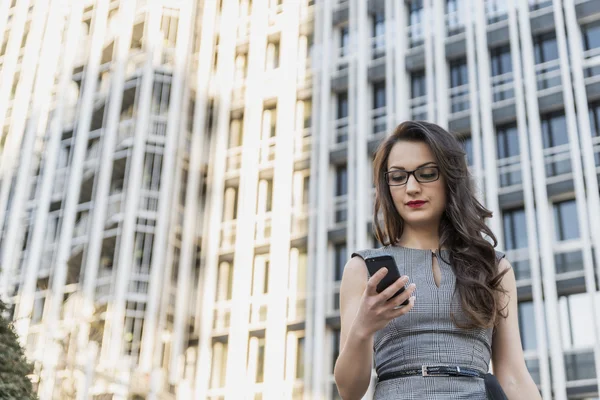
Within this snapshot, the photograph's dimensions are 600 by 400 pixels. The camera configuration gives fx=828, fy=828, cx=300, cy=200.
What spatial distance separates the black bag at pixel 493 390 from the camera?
2.46 m

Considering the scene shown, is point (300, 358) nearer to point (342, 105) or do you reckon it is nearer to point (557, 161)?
point (342, 105)

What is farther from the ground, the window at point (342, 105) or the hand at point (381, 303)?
the window at point (342, 105)

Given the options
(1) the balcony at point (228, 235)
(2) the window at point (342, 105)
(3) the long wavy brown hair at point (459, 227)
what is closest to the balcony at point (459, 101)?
(2) the window at point (342, 105)

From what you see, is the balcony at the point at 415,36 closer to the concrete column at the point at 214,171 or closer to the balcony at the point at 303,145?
the balcony at the point at 303,145

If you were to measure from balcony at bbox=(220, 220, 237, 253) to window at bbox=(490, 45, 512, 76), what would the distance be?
32.2 ft

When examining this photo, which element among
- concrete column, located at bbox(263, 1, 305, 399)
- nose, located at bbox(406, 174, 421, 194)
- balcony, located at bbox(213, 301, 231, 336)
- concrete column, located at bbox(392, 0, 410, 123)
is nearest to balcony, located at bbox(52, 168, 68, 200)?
balcony, located at bbox(213, 301, 231, 336)

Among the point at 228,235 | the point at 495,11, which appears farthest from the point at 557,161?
the point at 228,235

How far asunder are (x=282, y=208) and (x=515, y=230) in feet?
24.7

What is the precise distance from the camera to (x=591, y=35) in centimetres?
2297

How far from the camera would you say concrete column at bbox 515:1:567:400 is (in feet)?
64.4

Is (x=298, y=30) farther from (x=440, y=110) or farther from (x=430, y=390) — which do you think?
(x=430, y=390)

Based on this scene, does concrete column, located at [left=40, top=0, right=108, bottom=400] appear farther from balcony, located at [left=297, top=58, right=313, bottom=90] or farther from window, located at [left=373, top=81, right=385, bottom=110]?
window, located at [left=373, top=81, right=385, bottom=110]

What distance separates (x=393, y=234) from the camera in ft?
9.59

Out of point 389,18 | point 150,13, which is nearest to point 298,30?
point 389,18
